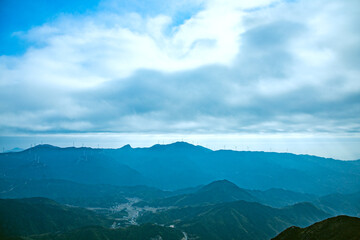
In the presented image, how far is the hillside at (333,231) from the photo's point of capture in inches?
4186

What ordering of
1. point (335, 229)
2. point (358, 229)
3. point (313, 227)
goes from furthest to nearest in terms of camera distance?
point (313, 227), point (335, 229), point (358, 229)

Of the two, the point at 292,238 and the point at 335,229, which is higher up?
the point at 335,229

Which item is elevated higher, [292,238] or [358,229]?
[358,229]

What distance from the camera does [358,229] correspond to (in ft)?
347

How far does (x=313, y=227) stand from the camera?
406ft

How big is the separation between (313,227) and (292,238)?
39.5 ft

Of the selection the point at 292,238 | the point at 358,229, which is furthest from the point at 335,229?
the point at 292,238

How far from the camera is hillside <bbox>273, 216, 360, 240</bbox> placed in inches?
4186

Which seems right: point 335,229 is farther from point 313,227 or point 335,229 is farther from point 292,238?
point 292,238

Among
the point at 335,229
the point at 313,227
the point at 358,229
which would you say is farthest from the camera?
the point at 313,227

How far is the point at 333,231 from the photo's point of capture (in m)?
113

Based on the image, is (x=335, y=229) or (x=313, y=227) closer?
(x=335, y=229)

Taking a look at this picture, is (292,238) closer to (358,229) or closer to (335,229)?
(335,229)

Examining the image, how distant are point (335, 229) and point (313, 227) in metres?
12.0
